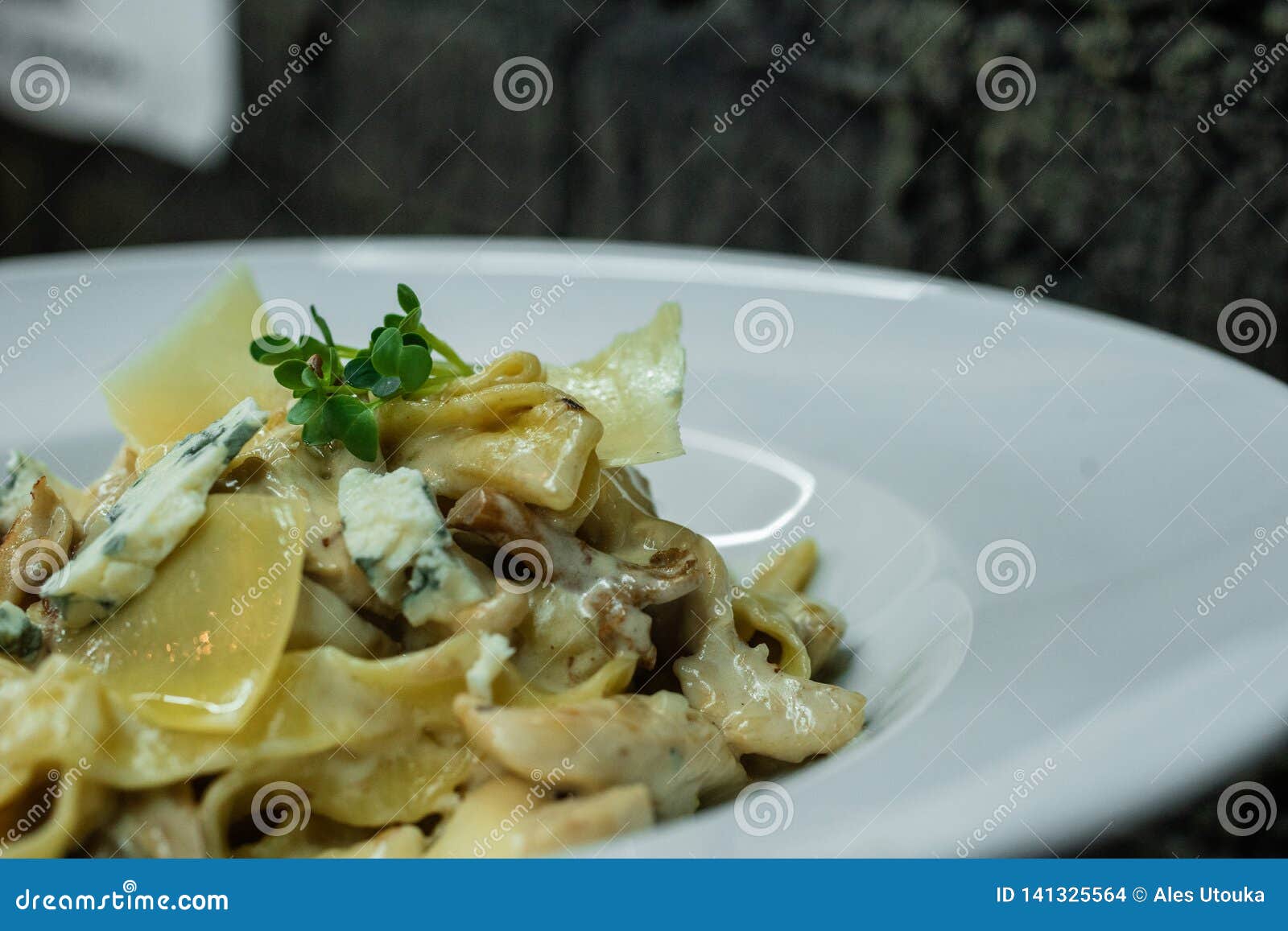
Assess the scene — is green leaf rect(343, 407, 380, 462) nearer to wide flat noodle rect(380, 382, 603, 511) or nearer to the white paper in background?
wide flat noodle rect(380, 382, 603, 511)

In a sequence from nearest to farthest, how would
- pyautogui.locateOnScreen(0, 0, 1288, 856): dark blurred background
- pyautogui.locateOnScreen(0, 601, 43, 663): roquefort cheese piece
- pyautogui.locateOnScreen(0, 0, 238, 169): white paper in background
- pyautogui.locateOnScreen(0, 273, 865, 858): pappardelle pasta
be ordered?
pyautogui.locateOnScreen(0, 273, 865, 858): pappardelle pasta
pyautogui.locateOnScreen(0, 601, 43, 663): roquefort cheese piece
pyautogui.locateOnScreen(0, 0, 1288, 856): dark blurred background
pyautogui.locateOnScreen(0, 0, 238, 169): white paper in background

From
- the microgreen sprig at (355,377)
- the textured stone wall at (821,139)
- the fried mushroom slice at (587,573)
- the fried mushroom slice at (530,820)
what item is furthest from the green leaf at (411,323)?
the textured stone wall at (821,139)

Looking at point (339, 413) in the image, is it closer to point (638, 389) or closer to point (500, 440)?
point (500, 440)

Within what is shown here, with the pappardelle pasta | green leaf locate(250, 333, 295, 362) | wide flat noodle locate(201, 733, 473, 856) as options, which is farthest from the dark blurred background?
green leaf locate(250, 333, 295, 362)

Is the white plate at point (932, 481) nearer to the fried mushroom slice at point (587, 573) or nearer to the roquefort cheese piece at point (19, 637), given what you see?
the fried mushroom slice at point (587, 573)

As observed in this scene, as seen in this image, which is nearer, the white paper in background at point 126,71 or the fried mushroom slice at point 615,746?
the fried mushroom slice at point 615,746

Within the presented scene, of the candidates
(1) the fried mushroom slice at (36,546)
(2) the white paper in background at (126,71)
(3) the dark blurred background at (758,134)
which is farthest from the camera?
(2) the white paper in background at (126,71)

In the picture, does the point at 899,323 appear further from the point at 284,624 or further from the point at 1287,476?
the point at 284,624
